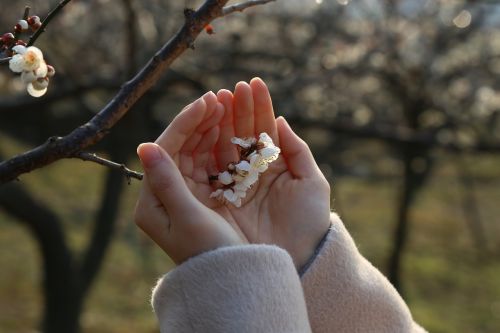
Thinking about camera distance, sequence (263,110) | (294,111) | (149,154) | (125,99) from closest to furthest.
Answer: (149,154) < (125,99) < (263,110) < (294,111)

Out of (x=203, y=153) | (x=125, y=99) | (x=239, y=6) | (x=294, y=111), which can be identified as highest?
(x=239, y=6)

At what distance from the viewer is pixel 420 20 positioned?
620cm

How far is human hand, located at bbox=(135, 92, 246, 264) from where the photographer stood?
3.13 feet

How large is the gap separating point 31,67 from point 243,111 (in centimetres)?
32

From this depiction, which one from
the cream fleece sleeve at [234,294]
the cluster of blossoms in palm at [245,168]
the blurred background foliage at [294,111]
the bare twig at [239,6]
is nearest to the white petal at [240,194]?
the cluster of blossoms in palm at [245,168]

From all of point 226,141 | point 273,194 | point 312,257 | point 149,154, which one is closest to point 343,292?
point 312,257

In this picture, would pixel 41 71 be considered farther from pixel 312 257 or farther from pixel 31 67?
pixel 312 257

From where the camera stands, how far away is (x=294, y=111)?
356 cm

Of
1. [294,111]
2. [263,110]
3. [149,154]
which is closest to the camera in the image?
[149,154]

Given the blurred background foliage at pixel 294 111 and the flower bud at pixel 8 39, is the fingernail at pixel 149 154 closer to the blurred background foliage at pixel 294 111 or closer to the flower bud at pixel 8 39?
the flower bud at pixel 8 39

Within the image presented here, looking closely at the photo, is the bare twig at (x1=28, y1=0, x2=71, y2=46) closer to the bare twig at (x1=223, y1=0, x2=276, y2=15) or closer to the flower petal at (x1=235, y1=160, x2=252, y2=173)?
the bare twig at (x1=223, y1=0, x2=276, y2=15)

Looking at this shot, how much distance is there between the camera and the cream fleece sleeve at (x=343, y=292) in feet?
3.74

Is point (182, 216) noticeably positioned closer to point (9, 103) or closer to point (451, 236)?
point (9, 103)

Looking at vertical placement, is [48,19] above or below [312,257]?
above
